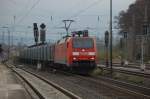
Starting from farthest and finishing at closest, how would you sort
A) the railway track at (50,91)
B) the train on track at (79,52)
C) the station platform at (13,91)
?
the train on track at (79,52), the station platform at (13,91), the railway track at (50,91)

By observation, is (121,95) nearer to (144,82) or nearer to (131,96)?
(131,96)

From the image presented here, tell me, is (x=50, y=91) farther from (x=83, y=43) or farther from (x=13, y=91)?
(x=83, y=43)

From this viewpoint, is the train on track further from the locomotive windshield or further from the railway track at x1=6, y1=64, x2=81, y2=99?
the railway track at x1=6, y1=64, x2=81, y2=99

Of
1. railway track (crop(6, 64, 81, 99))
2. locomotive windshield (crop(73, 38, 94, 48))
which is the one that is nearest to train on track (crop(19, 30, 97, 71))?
locomotive windshield (crop(73, 38, 94, 48))

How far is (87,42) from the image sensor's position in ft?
132

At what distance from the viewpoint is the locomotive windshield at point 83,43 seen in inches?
1574

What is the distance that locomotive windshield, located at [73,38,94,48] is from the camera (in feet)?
131

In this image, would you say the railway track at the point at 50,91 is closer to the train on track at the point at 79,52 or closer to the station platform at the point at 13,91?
the station platform at the point at 13,91

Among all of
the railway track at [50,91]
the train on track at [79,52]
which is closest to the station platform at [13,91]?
the railway track at [50,91]

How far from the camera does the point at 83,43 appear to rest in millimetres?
40156

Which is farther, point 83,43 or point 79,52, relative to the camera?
point 83,43

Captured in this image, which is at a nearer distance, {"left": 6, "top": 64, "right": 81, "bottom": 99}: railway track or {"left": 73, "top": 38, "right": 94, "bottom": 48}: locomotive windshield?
{"left": 6, "top": 64, "right": 81, "bottom": 99}: railway track

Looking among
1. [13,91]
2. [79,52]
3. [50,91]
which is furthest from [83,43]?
[50,91]

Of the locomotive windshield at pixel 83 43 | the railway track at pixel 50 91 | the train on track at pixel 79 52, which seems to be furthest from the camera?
the locomotive windshield at pixel 83 43
